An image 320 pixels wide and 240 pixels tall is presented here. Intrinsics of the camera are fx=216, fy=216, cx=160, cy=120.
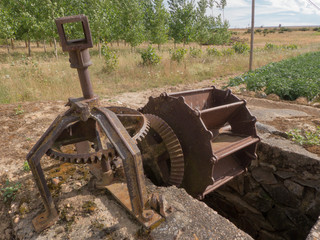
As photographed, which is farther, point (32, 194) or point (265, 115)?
point (265, 115)

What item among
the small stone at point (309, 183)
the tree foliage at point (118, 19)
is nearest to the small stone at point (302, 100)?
the small stone at point (309, 183)

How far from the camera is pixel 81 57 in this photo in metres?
1.66

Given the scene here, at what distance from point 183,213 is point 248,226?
2787 millimetres

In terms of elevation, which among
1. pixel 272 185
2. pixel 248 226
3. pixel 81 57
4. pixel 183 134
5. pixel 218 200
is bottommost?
pixel 248 226

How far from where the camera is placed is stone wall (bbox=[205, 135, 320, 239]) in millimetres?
3082

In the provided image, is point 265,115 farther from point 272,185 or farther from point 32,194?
point 32,194

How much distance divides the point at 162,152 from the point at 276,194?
2184 mm

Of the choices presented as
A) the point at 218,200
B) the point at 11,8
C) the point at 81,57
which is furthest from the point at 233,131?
the point at 11,8

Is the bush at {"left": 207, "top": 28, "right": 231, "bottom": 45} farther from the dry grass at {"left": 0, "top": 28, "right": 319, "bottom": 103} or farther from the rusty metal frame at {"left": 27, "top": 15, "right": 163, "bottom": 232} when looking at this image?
the rusty metal frame at {"left": 27, "top": 15, "right": 163, "bottom": 232}

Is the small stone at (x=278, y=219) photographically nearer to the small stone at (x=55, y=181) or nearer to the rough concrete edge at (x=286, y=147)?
the rough concrete edge at (x=286, y=147)

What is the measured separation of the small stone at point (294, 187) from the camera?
319cm

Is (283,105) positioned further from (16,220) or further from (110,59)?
(110,59)

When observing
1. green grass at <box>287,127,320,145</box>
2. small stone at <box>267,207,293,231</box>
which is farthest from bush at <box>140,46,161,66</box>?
small stone at <box>267,207,293,231</box>

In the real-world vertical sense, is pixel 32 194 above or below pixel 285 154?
above
